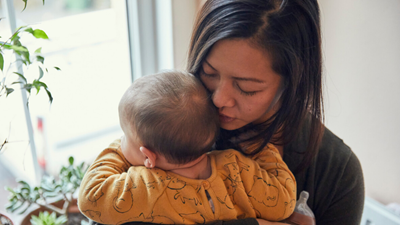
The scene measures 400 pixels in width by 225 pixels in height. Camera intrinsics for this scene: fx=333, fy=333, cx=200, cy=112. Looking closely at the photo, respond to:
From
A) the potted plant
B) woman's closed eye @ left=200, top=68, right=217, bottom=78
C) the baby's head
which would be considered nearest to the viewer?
the baby's head

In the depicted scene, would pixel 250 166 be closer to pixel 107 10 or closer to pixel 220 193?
pixel 220 193

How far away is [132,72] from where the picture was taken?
187 centimetres

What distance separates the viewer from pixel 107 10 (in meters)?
1.68

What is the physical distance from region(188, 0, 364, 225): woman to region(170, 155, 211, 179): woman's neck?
13cm

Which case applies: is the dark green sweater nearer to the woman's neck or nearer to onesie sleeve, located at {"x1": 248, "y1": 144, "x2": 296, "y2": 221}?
onesie sleeve, located at {"x1": 248, "y1": 144, "x2": 296, "y2": 221}

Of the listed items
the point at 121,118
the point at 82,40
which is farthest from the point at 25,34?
the point at 121,118

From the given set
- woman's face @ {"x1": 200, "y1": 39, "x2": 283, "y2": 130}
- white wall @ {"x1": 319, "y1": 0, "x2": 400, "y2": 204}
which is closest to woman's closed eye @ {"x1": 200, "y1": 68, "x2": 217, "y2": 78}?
→ woman's face @ {"x1": 200, "y1": 39, "x2": 283, "y2": 130}

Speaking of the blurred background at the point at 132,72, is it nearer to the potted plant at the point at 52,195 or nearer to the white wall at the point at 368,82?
the white wall at the point at 368,82

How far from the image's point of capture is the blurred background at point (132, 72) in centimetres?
146

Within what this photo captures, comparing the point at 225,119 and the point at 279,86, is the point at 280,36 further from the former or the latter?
the point at 225,119

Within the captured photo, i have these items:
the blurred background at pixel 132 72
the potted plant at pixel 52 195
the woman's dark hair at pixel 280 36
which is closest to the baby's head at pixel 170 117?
the woman's dark hair at pixel 280 36

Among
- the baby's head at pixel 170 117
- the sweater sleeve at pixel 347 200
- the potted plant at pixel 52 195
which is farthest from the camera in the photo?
the potted plant at pixel 52 195

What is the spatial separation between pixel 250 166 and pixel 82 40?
3.74 ft

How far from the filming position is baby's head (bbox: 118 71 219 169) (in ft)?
2.68
